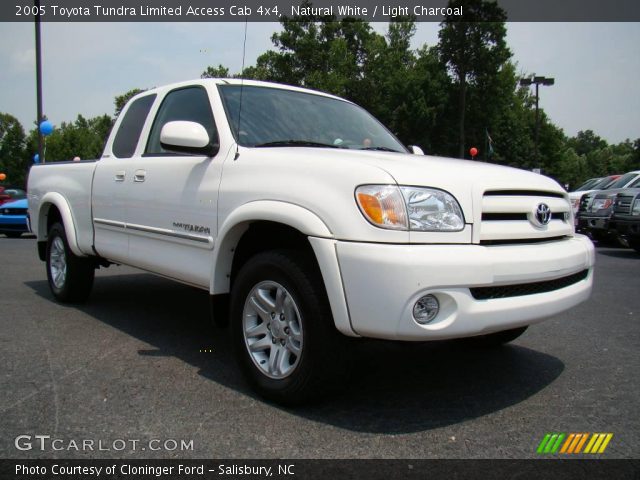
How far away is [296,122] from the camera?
12.5 ft

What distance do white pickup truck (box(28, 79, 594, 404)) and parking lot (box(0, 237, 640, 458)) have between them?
28 cm

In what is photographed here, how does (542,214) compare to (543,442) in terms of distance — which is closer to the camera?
(543,442)

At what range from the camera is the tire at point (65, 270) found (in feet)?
17.6

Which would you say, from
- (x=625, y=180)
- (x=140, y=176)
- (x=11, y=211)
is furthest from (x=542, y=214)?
(x=11, y=211)

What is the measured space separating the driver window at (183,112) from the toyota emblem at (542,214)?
2.01 metres

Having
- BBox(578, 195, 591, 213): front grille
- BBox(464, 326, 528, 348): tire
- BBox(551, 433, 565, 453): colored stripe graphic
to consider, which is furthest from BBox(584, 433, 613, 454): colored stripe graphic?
BBox(578, 195, 591, 213): front grille

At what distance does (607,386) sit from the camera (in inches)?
134

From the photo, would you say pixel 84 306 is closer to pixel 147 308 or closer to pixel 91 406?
pixel 147 308

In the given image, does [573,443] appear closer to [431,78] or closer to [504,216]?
[504,216]

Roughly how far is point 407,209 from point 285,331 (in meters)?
0.96

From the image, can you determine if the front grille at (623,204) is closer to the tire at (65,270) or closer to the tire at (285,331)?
the tire at (65,270)

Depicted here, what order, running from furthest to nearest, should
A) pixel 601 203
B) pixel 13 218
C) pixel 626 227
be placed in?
pixel 13 218 → pixel 601 203 → pixel 626 227

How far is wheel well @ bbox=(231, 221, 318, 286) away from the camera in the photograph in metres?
3.02

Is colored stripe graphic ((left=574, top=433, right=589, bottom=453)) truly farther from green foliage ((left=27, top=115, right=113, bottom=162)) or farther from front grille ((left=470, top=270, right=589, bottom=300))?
green foliage ((left=27, top=115, right=113, bottom=162))
